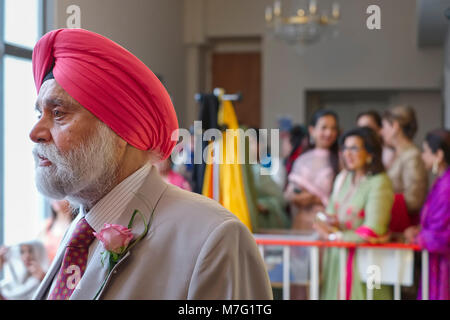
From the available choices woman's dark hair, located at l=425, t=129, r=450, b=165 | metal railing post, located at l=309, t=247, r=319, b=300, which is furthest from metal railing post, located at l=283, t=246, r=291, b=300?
woman's dark hair, located at l=425, t=129, r=450, b=165

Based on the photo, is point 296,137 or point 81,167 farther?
point 296,137

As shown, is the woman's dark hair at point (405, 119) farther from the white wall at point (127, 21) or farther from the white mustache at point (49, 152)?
the white mustache at point (49, 152)

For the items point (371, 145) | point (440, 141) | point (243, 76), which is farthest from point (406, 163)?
point (243, 76)

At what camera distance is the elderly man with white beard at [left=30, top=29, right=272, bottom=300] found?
812 millimetres

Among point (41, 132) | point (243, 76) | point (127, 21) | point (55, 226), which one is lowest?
point (55, 226)

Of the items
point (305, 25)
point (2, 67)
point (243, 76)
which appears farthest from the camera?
point (243, 76)

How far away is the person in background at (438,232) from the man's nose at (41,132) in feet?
6.26

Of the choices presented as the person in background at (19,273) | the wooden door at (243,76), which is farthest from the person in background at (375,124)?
the wooden door at (243,76)

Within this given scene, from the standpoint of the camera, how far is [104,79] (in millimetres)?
861

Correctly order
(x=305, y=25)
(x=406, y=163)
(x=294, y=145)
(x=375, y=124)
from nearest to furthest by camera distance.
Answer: (x=406, y=163) < (x=375, y=124) < (x=294, y=145) < (x=305, y=25)

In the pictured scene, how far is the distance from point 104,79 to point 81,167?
14 centimetres

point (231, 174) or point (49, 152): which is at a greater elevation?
point (49, 152)

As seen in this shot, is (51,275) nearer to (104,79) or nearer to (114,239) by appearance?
(114,239)
